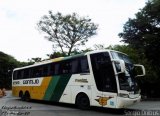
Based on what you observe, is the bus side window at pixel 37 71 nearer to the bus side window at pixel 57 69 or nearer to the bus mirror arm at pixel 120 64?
the bus side window at pixel 57 69

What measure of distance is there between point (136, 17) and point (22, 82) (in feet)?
71.3

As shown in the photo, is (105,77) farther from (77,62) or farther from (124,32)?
(124,32)

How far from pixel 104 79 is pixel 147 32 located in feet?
85.8

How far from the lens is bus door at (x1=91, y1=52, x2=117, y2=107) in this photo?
16047mm

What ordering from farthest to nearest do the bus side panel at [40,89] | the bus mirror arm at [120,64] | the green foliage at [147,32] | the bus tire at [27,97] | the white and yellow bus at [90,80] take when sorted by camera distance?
the green foliage at [147,32], the bus tire at [27,97], the bus side panel at [40,89], the white and yellow bus at [90,80], the bus mirror arm at [120,64]

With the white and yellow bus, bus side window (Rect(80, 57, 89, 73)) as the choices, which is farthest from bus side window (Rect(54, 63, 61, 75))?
bus side window (Rect(80, 57, 89, 73))

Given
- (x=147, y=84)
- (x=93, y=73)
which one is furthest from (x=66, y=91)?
(x=147, y=84)

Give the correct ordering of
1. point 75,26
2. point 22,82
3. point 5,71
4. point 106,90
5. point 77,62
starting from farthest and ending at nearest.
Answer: point 5,71
point 75,26
point 22,82
point 77,62
point 106,90

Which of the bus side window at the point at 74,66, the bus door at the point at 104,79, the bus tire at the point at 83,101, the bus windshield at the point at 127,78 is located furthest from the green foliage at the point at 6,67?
the bus windshield at the point at 127,78

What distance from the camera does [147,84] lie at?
3191 centimetres

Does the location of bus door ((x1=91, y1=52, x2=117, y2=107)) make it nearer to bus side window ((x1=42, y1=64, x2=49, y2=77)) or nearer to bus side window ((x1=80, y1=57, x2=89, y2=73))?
bus side window ((x1=80, y1=57, x2=89, y2=73))

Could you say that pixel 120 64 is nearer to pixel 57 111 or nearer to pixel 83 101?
pixel 83 101

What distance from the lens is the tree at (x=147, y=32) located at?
129ft

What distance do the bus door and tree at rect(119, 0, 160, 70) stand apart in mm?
22261
